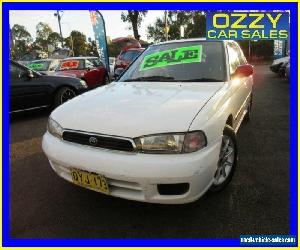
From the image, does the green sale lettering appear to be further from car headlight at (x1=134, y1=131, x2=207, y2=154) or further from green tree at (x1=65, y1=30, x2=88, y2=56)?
green tree at (x1=65, y1=30, x2=88, y2=56)

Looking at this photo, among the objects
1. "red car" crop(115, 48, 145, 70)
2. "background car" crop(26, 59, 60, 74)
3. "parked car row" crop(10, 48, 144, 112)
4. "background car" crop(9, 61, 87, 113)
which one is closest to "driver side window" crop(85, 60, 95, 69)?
"background car" crop(26, 59, 60, 74)

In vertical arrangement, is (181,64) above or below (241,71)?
above

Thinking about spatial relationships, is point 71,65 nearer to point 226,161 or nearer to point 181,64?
point 181,64

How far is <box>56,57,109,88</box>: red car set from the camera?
10.1 metres

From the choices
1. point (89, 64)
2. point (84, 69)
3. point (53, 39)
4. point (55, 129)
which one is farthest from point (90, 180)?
point (53, 39)

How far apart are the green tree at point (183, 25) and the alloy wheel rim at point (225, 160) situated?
28326 millimetres

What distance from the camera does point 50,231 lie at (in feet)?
8.05

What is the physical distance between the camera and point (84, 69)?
1033cm

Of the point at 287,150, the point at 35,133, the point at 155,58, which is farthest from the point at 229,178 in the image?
the point at 35,133

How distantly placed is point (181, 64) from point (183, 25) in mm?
33087

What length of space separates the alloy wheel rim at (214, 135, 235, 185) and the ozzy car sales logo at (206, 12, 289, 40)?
73.1 inches

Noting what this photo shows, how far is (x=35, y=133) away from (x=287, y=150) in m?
4.07

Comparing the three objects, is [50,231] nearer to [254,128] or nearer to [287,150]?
[287,150]

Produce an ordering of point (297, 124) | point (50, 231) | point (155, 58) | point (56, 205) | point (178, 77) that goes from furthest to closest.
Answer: point (155, 58) → point (178, 77) → point (297, 124) → point (56, 205) → point (50, 231)
